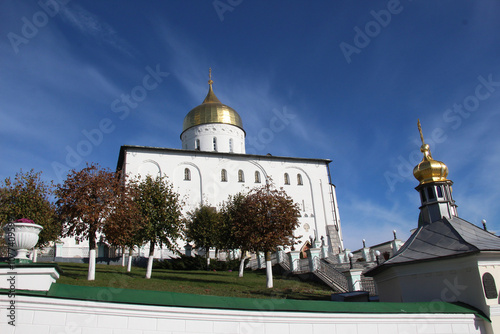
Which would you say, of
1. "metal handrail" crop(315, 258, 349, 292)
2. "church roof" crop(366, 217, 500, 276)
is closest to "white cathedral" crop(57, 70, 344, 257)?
"metal handrail" crop(315, 258, 349, 292)

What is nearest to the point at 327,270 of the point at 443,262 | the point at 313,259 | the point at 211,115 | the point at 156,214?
the point at 313,259

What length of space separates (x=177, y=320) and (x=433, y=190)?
8.51 metres

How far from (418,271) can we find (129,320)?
6.42 metres

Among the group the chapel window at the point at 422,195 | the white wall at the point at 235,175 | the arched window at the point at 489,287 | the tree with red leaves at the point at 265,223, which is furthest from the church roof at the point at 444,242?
the white wall at the point at 235,175

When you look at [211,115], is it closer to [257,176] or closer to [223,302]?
[257,176]

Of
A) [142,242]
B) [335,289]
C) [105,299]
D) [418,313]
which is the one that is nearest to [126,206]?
[142,242]

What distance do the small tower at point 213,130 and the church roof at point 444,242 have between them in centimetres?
3071

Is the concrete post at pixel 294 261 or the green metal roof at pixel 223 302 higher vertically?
the concrete post at pixel 294 261

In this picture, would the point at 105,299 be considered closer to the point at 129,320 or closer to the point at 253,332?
the point at 129,320

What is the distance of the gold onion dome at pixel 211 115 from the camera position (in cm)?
4091

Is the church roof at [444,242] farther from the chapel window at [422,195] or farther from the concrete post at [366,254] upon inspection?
the concrete post at [366,254]

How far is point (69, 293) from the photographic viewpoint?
5438 mm

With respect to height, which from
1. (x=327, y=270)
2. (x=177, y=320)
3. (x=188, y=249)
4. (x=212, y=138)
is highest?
(x=212, y=138)

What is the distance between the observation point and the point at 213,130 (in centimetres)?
4062
